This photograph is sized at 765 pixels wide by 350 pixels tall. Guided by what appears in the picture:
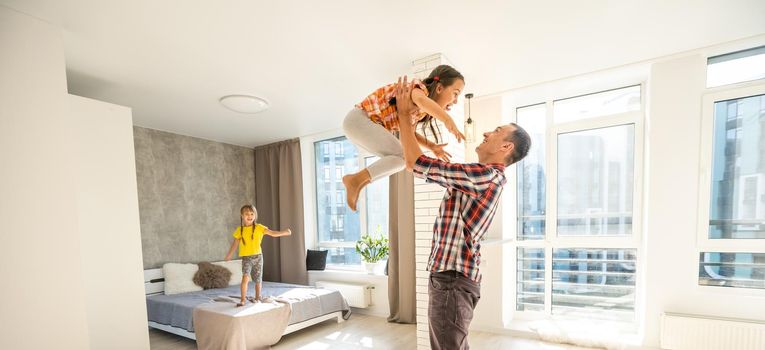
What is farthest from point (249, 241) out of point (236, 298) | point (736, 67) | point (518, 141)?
point (736, 67)

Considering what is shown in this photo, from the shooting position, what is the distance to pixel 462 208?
4.04 feet

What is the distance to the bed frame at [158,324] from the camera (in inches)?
129

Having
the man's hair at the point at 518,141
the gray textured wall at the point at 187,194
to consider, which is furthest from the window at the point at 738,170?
the gray textured wall at the point at 187,194

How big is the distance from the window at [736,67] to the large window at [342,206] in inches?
132

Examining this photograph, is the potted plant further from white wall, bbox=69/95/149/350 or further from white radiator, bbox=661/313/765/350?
white radiator, bbox=661/313/765/350

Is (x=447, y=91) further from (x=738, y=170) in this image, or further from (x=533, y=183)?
(x=738, y=170)

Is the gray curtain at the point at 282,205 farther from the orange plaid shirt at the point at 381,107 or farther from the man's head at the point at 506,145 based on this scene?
the man's head at the point at 506,145

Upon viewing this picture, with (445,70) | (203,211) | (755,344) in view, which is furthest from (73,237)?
(755,344)

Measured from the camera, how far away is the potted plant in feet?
13.8

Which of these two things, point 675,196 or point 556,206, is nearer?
point 675,196

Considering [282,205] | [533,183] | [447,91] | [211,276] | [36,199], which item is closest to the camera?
[447,91]

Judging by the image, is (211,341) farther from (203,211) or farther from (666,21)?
(666,21)

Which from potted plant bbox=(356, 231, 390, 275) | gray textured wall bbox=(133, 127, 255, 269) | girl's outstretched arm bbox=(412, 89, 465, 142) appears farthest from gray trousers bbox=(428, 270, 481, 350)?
gray textured wall bbox=(133, 127, 255, 269)

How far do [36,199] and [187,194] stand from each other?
281 cm
